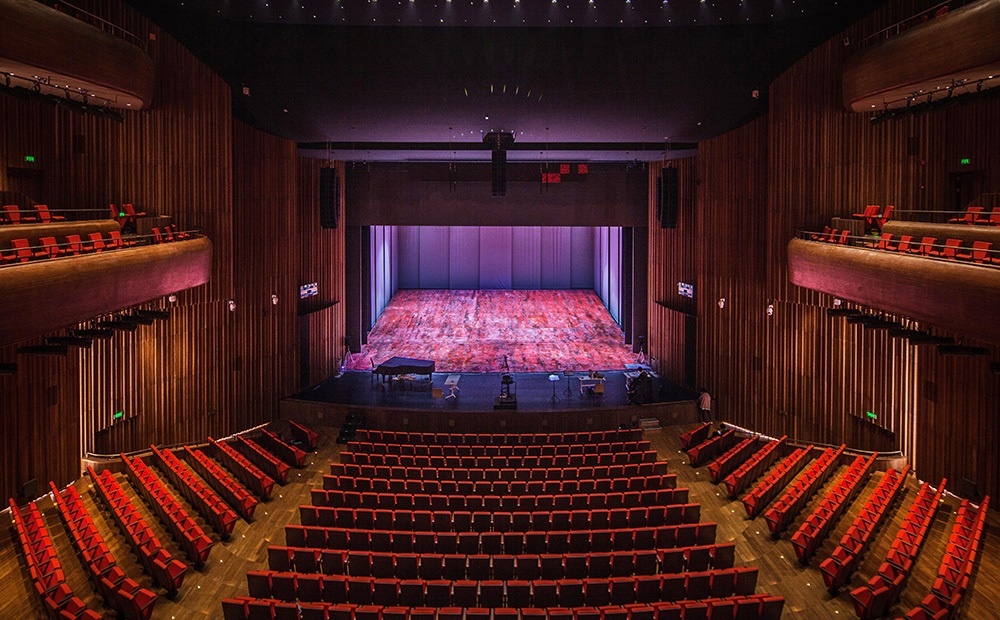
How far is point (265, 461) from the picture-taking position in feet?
34.2

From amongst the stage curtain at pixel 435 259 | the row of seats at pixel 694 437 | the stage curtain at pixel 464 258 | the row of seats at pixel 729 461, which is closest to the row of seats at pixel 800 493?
the row of seats at pixel 729 461

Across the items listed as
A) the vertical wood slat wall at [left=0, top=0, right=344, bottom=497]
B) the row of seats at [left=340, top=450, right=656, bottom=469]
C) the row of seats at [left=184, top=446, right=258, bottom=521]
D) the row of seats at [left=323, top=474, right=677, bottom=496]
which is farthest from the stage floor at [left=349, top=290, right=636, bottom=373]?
the row of seats at [left=323, top=474, right=677, bottom=496]

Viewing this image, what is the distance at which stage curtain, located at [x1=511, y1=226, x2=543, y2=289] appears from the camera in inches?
1038

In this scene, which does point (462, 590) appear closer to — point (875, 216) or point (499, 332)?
point (875, 216)

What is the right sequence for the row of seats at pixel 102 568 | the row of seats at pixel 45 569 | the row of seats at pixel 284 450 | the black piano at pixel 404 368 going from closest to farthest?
the row of seats at pixel 45 569 < the row of seats at pixel 102 568 < the row of seats at pixel 284 450 < the black piano at pixel 404 368

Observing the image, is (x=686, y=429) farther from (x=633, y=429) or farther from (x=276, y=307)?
(x=276, y=307)

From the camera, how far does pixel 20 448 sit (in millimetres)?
9055

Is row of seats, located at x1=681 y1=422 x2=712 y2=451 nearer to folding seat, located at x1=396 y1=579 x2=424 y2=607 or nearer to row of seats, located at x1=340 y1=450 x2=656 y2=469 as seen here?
row of seats, located at x1=340 y1=450 x2=656 y2=469

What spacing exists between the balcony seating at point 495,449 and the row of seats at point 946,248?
4.48 m

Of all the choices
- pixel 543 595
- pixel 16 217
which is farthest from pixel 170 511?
pixel 543 595

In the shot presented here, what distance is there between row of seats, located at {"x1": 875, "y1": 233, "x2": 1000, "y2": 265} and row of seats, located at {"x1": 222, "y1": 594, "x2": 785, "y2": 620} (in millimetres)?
4188

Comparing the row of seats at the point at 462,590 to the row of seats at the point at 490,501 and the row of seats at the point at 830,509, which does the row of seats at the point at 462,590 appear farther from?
the row of seats at the point at 490,501

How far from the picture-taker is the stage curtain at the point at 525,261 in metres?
26.4

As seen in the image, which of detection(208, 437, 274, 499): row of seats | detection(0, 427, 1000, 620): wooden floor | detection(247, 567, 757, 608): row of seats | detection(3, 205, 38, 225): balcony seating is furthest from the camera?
detection(208, 437, 274, 499): row of seats
